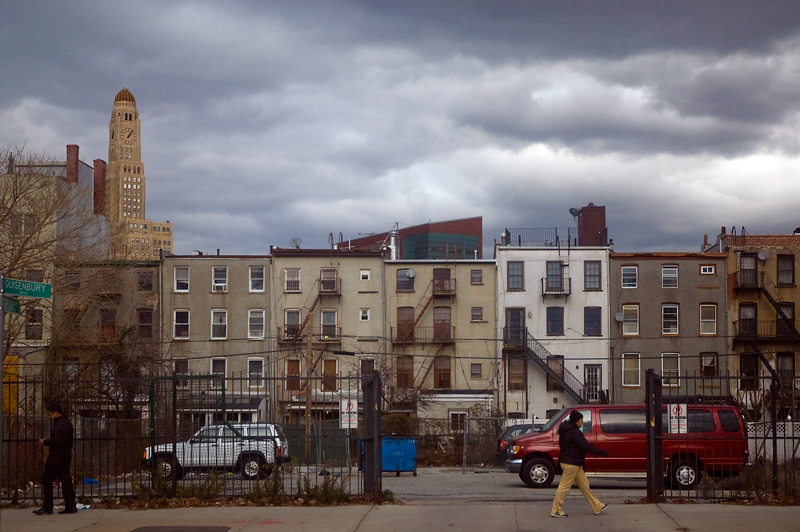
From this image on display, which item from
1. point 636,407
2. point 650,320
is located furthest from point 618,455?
point 650,320

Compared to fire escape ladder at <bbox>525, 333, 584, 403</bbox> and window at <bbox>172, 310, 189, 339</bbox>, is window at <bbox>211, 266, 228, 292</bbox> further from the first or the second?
fire escape ladder at <bbox>525, 333, 584, 403</bbox>

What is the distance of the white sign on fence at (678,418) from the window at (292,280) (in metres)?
39.9

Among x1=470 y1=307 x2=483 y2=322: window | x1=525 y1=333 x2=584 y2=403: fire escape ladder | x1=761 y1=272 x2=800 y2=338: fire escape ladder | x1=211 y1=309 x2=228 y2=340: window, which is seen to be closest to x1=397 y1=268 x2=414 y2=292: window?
x1=470 y1=307 x2=483 y2=322: window

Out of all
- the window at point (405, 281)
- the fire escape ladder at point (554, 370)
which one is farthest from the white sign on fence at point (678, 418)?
the window at point (405, 281)

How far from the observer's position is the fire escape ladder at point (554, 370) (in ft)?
165

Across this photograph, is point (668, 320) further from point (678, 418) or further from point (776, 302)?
point (678, 418)

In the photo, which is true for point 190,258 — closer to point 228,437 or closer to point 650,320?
point 650,320

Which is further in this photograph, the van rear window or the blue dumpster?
the blue dumpster

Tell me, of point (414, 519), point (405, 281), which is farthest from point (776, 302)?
point (414, 519)

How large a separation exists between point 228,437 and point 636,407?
34.5 ft

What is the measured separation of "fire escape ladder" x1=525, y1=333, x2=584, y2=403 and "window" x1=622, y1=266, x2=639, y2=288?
6.31 metres

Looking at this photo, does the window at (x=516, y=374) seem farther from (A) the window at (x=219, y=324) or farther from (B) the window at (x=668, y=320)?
(A) the window at (x=219, y=324)

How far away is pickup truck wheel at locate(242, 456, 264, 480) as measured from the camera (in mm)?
15127

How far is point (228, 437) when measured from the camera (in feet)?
47.9
